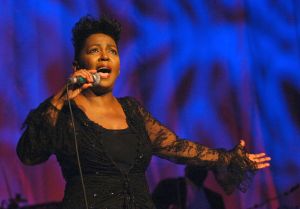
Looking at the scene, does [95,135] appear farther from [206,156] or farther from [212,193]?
[212,193]

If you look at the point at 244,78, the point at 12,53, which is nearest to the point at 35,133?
the point at 12,53

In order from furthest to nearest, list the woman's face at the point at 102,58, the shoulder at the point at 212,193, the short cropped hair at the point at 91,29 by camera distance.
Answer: the shoulder at the point at 212,193, the short cropped hair at the point at 91,29, the woman's face at the point at 102,58

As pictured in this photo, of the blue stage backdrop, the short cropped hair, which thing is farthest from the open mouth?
the blue stage backdrop

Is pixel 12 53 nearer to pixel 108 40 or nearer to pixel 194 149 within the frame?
pixel 108 40

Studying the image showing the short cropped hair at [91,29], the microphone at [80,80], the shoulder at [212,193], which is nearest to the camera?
the microphone at [80,80]

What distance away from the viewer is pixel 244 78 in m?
3.03

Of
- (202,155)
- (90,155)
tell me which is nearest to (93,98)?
(90,155)

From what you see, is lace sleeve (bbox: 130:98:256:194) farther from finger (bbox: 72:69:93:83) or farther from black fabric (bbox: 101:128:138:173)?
finger (bbox: 72:69:93:83)

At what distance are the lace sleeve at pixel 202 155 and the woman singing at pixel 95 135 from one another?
2 centimetres

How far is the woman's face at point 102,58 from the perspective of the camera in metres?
1.81

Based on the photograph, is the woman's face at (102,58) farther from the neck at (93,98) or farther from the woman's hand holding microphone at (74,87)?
the woman's hand holding microphone at (74,87)

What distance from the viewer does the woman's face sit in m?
1.81

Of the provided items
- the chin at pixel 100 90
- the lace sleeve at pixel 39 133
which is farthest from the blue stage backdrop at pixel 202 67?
the lace sleeve at pixel 39 133

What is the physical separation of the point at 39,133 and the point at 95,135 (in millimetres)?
193
